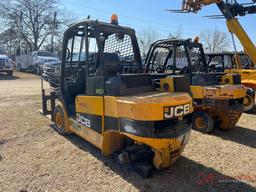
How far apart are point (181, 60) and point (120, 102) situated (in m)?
3.99

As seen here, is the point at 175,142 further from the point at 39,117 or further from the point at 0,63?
the point at 0,63

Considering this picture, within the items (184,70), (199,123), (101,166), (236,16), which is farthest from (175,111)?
(236,16)

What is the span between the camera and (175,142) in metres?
3.98

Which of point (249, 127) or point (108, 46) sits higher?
point (108, 46)

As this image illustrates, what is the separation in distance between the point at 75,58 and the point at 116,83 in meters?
2.03

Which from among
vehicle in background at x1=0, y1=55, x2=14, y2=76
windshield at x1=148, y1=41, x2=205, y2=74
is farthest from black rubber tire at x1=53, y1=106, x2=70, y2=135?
vehicle in background at x1=0, y1=55, x2=14, y2=76

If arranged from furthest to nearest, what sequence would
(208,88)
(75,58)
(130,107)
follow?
1. (208,88)
2. (75,58)
3. (130,107)

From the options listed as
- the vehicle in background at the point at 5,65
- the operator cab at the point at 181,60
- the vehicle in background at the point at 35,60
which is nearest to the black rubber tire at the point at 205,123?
the operator cab at the point at 181,60

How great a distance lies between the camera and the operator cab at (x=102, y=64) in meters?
4.33

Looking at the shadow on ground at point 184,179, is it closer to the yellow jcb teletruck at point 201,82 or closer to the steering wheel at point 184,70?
the yellow jcb teletruck at point 201,82

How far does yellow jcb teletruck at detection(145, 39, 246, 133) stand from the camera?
636 centimetres

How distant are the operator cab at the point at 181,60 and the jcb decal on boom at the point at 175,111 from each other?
2.89 m

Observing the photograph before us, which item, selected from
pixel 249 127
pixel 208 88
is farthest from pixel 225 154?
pixel 249 127

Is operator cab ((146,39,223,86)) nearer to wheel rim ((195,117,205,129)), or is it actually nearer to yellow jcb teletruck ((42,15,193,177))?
wheel rim ((195,117,205,129))
